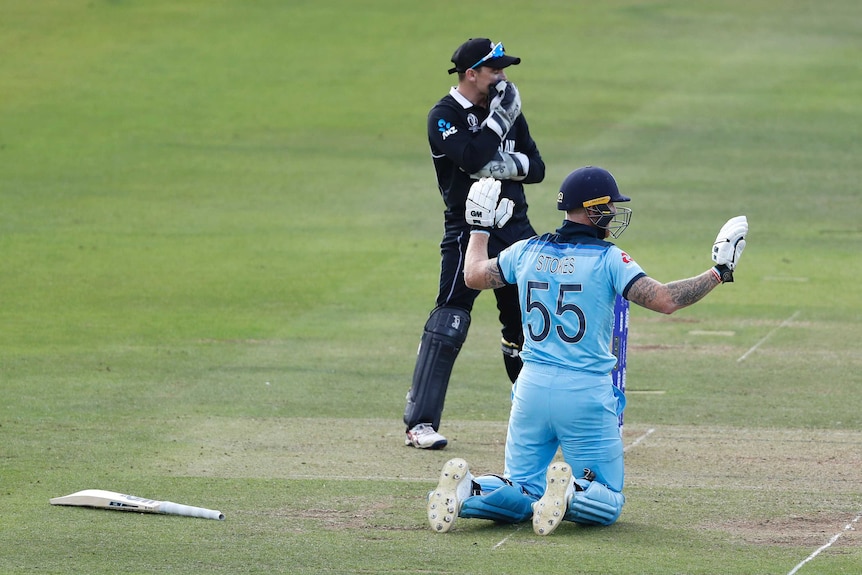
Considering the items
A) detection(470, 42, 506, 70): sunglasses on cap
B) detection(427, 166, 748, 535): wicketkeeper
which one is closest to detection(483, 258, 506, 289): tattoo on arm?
detection(427, 166, 748, 535): wicketkeeper

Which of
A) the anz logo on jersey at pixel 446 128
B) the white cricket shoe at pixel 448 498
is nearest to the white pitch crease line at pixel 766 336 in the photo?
the anz logo on jersey at pixel 446 128

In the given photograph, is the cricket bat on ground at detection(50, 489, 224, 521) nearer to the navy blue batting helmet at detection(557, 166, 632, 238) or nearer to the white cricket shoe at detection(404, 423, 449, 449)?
the white cricket shoe at detection(404, 423, 449, 449)

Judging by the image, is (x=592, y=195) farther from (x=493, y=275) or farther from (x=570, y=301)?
(x=493, y=275)

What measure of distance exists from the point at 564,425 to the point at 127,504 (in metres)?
2.04

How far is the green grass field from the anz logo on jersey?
1.82m

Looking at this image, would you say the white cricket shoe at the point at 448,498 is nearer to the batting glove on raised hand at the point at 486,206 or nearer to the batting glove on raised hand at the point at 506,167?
the batting glove on raised hand at the point at 486,206

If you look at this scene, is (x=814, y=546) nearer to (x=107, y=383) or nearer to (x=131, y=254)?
(x=107, y=383)

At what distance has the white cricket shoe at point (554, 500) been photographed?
6.57 metres

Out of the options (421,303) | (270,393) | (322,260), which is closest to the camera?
(270,393)

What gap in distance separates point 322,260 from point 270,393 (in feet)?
19.3

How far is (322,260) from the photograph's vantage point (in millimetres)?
16109

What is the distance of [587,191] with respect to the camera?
22.5 ft

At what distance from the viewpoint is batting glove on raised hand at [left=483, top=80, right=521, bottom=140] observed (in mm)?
8562

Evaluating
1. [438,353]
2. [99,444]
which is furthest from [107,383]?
[438,353]
